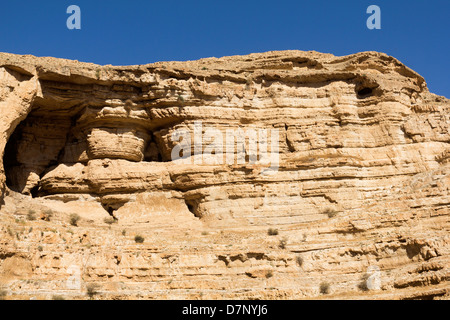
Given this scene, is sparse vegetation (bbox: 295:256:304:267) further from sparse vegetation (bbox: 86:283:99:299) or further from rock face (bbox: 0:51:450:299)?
sparse vegetation (bbox: 86:283:99:299)

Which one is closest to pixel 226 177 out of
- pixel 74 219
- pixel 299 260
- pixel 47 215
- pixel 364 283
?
pixel 299 260

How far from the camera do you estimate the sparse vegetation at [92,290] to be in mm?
19233

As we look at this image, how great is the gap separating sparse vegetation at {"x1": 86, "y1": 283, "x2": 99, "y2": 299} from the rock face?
0.90 feet

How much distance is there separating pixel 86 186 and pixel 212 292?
946 cm

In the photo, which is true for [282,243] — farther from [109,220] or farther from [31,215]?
[31,215]

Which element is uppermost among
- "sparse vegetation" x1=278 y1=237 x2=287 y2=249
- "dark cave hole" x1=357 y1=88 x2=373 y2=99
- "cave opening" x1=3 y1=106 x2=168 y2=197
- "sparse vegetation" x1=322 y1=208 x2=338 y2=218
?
"dark cave hole" x1=357 y1=88 x2=373 y2=99

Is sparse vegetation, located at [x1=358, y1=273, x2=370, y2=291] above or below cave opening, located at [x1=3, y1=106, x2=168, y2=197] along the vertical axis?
below

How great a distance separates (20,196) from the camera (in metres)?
25.2

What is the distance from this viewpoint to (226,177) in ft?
85.5

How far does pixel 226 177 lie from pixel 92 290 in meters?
8.67

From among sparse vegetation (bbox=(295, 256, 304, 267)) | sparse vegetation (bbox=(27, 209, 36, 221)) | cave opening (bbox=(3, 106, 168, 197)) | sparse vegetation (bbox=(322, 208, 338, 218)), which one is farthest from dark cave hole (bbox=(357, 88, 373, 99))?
sparse vegetation (bbox=(27, 209, 36, 221))

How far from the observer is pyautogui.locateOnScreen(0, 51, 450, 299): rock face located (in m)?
20.9

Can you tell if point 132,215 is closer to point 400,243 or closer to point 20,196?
point 20,196
